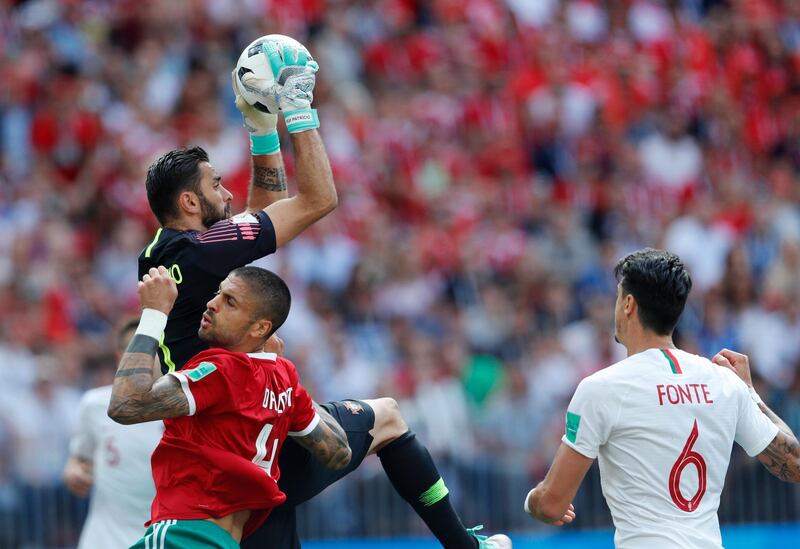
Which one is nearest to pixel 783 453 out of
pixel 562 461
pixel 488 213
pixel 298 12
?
pixel 562 461

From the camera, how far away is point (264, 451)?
18.8 feet

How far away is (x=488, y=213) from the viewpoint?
569 inches

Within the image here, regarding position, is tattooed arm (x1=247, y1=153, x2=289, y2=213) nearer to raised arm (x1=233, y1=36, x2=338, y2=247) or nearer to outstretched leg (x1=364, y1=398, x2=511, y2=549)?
→ raised arm (x1=233, y1=36, x2=338, y2=247)

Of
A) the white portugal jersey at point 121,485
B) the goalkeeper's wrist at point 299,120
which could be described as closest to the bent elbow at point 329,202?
the goalkeeper's wrist at point 299,120

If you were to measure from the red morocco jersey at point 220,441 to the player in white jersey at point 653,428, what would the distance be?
3.75 ft

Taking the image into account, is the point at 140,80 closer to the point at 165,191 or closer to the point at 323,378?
the point at 323,378

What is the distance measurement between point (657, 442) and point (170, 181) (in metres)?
2.42

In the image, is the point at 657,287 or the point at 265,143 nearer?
the point at 657,287

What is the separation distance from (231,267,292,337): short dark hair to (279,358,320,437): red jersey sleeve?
0.23 meters

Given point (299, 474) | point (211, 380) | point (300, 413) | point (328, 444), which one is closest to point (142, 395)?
point (211, 380)

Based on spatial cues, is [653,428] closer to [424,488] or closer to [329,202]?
[424,488]

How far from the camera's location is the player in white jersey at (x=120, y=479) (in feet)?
25.1

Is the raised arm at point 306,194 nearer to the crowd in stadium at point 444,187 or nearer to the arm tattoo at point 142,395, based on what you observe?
the arm tattoo at point 142,395

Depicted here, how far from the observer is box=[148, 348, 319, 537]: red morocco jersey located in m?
5.56
